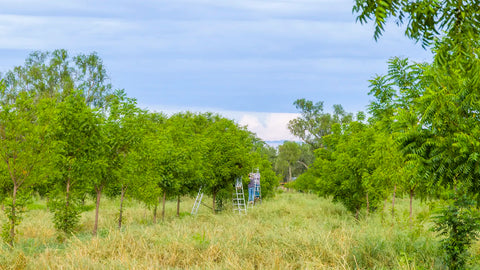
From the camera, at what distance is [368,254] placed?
929cm

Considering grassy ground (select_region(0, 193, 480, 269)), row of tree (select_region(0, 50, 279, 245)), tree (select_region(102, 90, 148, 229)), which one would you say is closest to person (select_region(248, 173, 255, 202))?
row of tree (select_region(0, 50, 279, 245))

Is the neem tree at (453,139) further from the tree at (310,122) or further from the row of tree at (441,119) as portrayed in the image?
the tree at (310,122)

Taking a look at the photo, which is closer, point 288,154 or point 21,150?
point 21,150

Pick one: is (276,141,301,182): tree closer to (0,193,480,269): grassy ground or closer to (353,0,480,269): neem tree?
(0,193,480,269): grassy ground

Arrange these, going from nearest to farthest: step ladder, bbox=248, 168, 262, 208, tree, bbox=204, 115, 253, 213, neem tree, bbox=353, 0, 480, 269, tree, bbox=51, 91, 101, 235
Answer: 1. neem tree, bbox=353, 0, 480, 269
2. tree, bbox=51, 91, 101, 235
3. tree, bbox=204, 115, 253, 213
4. step ladder, bbox=248, 168, 262, 208

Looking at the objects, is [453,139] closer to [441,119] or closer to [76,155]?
[441,119]

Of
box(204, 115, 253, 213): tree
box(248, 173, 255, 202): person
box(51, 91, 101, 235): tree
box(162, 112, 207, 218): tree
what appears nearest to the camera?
box(51, 91, 101, 235): tree

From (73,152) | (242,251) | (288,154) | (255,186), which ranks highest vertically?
(288,154)

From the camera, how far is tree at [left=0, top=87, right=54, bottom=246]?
37.1 ft

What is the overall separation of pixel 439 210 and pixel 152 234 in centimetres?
735

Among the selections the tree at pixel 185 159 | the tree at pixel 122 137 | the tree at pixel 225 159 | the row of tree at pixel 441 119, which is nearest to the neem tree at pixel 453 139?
the row of tree at pixel 441 119

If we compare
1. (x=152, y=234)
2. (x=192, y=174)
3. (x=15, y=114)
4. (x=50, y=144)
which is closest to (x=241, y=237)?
(x=152, y=234)

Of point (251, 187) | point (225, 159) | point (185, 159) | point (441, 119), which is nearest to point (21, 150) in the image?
point (185, 159)

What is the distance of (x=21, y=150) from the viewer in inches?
455
